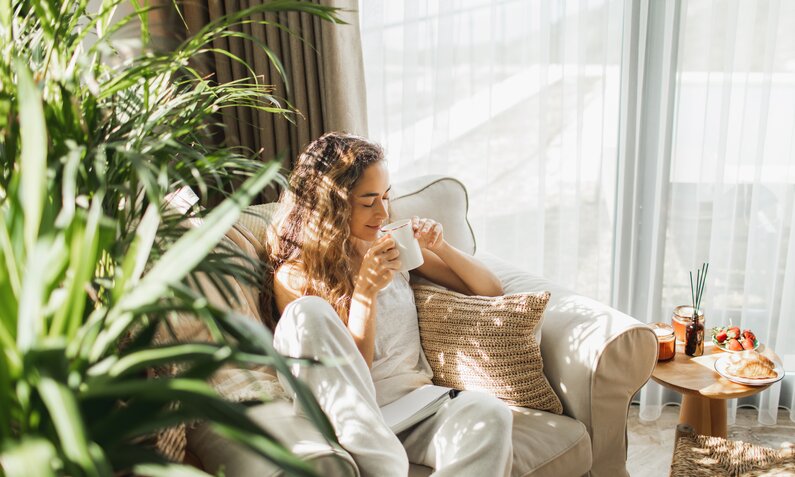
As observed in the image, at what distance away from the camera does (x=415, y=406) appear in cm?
154

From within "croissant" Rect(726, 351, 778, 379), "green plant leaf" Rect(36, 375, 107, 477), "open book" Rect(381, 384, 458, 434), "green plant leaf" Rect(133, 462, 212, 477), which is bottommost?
"croissant" Rect(726, 351, 778, 379)

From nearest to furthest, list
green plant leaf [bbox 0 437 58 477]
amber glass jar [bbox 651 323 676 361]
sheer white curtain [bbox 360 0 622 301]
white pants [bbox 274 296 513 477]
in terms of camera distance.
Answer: green plant leaf [bbox 0 437 58 477], white pants [bbox 274 296 513 477], amber glass jar [bbox 651 323 676 361], sheer white curtain [bbox 360 0 622 301]

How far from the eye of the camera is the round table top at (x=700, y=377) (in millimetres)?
1687

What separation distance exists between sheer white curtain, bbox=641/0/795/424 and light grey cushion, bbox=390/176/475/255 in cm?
77

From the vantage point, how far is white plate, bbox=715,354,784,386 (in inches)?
66.5

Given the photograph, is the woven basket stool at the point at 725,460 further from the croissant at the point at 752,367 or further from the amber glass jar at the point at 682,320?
the amber glass jar at the point at 682,320

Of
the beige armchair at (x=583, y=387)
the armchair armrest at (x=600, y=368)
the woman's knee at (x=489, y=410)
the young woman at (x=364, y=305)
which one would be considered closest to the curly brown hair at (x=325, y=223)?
the young woman at (x=364, y=305)

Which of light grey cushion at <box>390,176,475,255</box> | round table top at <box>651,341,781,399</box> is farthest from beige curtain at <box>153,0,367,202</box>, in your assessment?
round table top at <box>651,341,781,399</box>

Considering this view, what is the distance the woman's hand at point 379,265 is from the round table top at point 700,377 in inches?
31.2

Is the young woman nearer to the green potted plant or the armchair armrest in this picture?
the armchair armrest

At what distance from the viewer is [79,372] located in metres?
0.54

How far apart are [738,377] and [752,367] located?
48mm

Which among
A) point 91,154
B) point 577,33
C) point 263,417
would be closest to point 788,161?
point 577,33

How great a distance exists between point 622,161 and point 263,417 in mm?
1607
